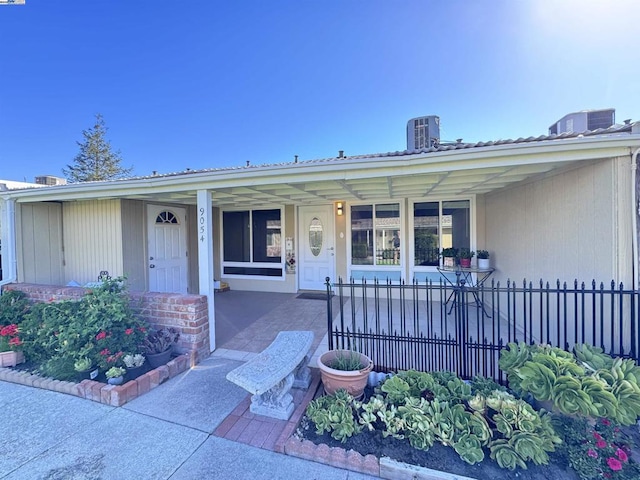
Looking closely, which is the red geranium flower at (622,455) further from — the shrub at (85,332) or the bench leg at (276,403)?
the shrub at (85,332)

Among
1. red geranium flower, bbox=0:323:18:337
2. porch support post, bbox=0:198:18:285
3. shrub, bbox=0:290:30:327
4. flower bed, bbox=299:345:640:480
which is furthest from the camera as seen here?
porch support post, bbox=0:198:18:285

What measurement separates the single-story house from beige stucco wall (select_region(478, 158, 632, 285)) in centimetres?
1

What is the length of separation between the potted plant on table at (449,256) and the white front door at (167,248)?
235 inches

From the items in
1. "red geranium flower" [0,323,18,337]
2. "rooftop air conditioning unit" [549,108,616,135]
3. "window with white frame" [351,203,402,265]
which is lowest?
"red geranium flower" [0,323,18,337]

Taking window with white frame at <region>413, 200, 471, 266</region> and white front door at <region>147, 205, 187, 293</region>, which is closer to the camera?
white front door at <region>147, 205, 187, 293</region>

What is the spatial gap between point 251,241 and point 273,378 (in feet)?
18.9

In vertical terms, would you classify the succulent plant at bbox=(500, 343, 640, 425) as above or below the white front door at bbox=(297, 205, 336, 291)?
below

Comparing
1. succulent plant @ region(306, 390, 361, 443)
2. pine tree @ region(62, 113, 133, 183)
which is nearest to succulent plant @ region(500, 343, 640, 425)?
succulent plant @ region(306, 390, 361, 443)

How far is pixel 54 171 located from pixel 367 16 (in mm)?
21295

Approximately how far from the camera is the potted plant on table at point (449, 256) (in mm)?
5898

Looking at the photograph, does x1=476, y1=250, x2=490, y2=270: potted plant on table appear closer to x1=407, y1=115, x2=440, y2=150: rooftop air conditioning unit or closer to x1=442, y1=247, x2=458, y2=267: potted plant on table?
x1=442, y1=247, x2=458, y2=267: potted plant on table

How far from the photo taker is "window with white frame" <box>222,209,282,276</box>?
7578 mm

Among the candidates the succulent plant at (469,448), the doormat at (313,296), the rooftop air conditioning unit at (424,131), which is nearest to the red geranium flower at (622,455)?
the succulent plant at (469,448)

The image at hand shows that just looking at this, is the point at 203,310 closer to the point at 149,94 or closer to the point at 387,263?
the point at 387,263
